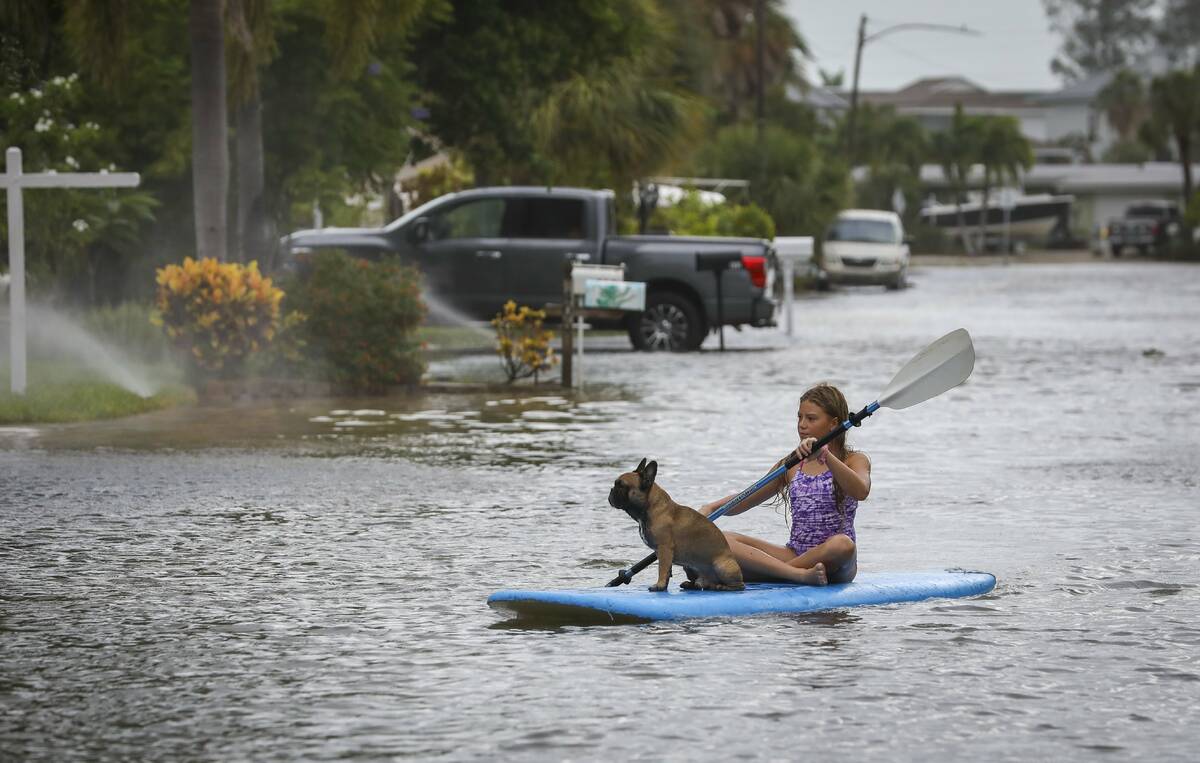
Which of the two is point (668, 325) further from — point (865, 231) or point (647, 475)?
point (865, 231)

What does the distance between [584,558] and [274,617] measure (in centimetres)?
210

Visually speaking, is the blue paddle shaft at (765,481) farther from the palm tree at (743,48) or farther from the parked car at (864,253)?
the palm tree at (743,48)

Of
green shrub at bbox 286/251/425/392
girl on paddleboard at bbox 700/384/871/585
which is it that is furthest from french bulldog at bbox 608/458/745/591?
green shrub at bbox 286/251/425/392

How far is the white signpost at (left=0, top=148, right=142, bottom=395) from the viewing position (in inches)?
722

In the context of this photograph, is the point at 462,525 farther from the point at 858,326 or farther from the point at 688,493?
the point at 858,326

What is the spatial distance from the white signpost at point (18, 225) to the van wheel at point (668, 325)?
11.4 m

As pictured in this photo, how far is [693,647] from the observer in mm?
8414

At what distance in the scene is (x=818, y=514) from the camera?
371 inches

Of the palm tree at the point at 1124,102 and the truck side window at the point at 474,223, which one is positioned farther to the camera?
the palm tree at the point at 1124,102

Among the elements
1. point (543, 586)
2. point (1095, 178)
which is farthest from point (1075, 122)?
point (543, 586)

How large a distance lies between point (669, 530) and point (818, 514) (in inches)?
31.5

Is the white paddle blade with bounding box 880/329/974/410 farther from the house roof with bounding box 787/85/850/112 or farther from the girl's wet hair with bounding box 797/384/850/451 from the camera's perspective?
the house roof with bounding box 787/85/850/112

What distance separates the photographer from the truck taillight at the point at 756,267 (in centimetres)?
2889

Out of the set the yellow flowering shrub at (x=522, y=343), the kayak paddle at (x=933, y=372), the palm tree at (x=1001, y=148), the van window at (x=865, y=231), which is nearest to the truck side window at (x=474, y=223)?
the yellow flowering shrub at (x=522, y=343)
